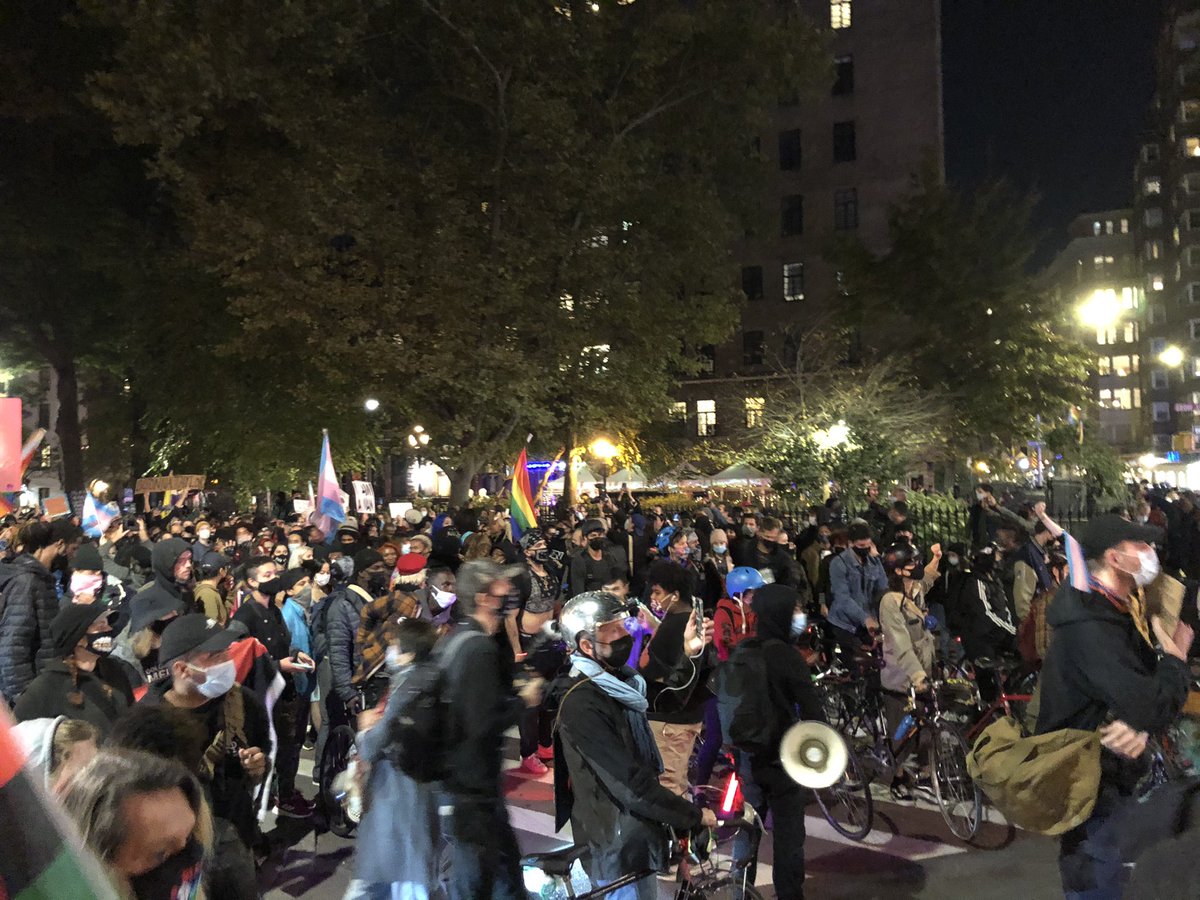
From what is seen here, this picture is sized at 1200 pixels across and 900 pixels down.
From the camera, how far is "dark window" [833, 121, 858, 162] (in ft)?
154

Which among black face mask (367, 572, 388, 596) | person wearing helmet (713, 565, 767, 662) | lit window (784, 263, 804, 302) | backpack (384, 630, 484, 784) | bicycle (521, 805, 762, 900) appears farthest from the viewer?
lit window (784, 263, 804, 302)

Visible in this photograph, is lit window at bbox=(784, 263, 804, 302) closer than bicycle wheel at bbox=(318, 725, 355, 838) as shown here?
No

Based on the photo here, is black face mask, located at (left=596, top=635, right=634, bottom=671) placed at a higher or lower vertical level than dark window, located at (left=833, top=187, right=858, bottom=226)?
lower

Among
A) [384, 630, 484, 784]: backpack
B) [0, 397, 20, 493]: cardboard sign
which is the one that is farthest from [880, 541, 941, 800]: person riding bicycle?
[0, 397, 20, 493]: cardboard sign

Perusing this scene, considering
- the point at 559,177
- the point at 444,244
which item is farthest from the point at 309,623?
the point at 559,177

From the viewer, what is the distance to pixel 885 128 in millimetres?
46438

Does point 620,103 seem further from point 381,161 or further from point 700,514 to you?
point 700,514

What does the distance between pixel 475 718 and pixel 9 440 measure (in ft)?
35.9

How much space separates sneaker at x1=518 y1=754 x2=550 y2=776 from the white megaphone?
3.92 meters

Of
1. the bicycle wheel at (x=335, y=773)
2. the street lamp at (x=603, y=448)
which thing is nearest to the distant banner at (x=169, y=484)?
the street lamp at (x=603, y=448)

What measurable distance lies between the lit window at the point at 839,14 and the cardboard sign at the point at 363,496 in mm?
39231

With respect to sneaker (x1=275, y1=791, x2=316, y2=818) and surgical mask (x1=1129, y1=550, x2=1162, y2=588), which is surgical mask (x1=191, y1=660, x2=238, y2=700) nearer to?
sneaker (x1=275, y1=791, x2=316, y2=818)

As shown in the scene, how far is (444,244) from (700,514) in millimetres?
8700

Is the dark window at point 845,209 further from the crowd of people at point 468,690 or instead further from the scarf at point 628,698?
the scarf at point 628,698
